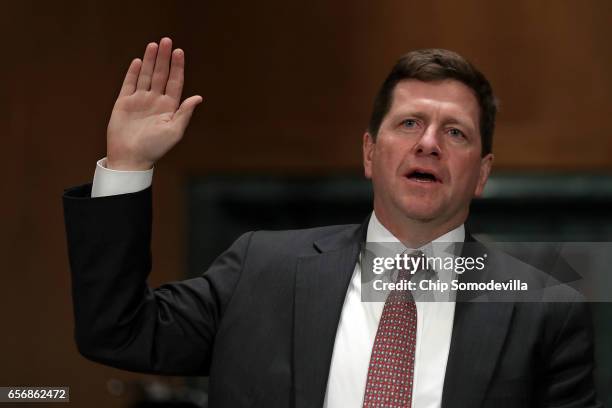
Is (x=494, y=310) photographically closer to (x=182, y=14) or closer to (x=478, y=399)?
(x=478, y=399)

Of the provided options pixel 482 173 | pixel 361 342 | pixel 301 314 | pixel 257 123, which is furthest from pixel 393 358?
pixel 257 123

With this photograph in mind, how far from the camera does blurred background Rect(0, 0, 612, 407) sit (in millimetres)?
3309

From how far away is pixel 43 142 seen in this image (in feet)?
11.1

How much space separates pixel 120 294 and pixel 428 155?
0.57 metres

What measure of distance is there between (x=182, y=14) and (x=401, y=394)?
8.24 ft

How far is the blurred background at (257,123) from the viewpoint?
3309mm

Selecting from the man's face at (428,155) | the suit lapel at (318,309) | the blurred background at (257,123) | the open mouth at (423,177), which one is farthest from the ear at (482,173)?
the blurred background at (257,123)

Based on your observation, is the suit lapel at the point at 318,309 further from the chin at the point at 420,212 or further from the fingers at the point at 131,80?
the fingers at the point at 131,80

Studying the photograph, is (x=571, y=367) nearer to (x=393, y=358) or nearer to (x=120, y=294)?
(x=393, y=358)

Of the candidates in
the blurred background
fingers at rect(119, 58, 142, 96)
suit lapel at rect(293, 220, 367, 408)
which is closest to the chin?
suit lapel at rect(293, 220, 367, 408)

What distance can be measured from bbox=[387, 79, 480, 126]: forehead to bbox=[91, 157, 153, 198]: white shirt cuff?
0.49 meters

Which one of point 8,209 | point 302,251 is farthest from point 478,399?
point 8,209

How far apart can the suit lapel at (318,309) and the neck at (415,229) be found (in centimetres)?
7

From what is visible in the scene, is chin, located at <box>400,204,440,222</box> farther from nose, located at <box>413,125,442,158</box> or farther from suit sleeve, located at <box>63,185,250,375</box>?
suit sleeve, located at <box>63,185,250,375</box>
